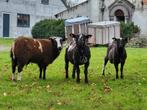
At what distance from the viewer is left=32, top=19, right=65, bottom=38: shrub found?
5568cm

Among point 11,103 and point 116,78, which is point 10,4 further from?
point 11,103

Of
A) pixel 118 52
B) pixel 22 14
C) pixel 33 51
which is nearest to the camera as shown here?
pixel 33 51

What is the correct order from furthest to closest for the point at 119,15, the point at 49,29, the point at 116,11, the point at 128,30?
the point at 119,15 → the point at 116,11 → the point at 49,29 → the point at 128,30

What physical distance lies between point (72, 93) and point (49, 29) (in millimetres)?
43054

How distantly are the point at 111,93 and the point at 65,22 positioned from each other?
40165 mm

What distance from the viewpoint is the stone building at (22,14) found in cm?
6469

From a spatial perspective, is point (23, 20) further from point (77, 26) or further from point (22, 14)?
point (77, 26)

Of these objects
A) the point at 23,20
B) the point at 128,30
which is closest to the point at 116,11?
the point at 128,30

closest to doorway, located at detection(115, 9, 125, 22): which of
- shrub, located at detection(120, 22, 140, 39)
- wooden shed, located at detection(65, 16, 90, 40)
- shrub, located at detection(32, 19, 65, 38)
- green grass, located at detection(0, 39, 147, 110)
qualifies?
shrub, located at detection(120, 22, 140, 39)

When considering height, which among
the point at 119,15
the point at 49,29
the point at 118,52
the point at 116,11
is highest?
the point at 116,11

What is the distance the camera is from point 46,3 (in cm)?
7094

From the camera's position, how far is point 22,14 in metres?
67.4

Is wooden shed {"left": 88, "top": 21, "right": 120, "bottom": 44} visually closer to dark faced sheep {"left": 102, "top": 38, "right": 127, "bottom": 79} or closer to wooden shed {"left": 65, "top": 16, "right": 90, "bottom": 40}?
wooden shed {"left": 65, "top": 16, "right": 90, "bottom": 40}

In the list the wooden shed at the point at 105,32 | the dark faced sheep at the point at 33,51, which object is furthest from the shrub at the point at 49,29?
the dark faced sheep at the point at 33,51
